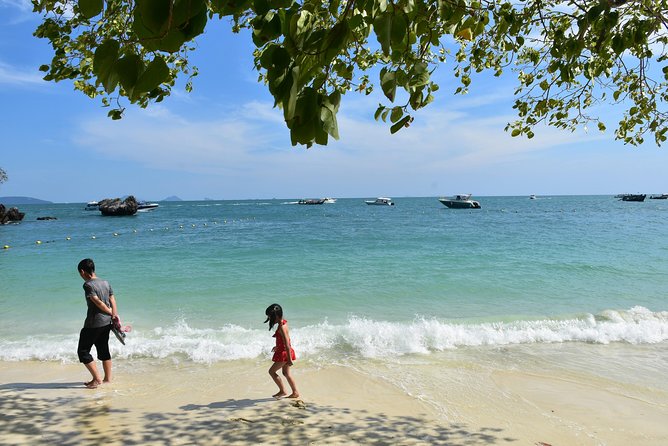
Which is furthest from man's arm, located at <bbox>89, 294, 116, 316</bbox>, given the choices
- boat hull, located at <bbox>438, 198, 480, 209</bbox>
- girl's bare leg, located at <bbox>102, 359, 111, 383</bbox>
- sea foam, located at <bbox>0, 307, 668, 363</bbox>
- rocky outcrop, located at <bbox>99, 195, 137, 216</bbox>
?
boat hull, located at <bbox>438, 198, 480, 209</bbox>

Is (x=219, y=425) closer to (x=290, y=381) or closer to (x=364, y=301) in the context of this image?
(x=290, y=381)

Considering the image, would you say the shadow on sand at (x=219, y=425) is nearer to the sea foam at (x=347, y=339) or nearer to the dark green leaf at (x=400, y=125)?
the sea foam at (x=347, y=339)

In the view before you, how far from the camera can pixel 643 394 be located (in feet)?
19.9

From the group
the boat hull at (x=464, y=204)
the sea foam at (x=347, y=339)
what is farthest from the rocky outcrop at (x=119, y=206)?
the sea foam at (x=347, y=339)

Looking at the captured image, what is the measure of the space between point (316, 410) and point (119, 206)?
213 feet

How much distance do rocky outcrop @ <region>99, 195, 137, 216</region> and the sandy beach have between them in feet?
201

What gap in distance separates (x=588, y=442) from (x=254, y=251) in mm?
20044

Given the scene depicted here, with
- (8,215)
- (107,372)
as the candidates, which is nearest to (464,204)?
(8,215)

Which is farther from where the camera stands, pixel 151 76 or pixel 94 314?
pixel 94 314

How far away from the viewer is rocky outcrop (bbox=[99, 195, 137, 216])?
203 feet

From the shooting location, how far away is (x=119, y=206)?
202 feet

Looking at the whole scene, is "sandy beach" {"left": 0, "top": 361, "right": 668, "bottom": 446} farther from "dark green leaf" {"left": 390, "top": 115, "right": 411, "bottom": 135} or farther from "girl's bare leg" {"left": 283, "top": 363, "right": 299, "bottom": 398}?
"dark green leaf" {"left": 390, "top": 115, "right": 411, "bottom": 135}

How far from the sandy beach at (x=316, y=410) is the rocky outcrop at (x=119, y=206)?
61270mm

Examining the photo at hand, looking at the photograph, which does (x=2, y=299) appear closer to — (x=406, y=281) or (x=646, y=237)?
(x=406, y=281)
